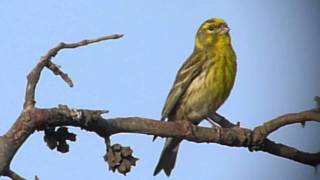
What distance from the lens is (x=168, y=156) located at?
5.30 metres

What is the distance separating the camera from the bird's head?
6047 millimetres

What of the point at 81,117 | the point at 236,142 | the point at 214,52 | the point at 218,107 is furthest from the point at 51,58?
the point at 214,52

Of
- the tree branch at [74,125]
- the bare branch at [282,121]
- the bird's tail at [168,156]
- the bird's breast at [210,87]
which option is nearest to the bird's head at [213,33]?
the bird's breast at [210,87]

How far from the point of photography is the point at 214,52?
19.7 feet

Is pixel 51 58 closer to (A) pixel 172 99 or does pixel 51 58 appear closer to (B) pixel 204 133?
(B) pixel 204 133

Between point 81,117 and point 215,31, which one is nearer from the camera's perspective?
point 81,117

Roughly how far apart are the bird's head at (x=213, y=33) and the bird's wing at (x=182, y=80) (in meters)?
0.20

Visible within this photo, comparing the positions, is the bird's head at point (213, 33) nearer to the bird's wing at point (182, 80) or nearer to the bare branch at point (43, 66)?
the bird's wing at point (182, 80)

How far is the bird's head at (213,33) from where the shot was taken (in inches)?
238

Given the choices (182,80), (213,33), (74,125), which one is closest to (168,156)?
(182,80)

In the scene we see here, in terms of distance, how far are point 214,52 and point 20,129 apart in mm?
3431

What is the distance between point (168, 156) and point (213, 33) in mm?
1285

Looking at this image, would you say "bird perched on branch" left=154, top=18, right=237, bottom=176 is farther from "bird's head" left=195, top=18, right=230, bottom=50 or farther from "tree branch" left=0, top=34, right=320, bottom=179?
"tree branch" left=0, top=34, right=320, bottom=179

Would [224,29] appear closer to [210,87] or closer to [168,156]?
[210,87]
